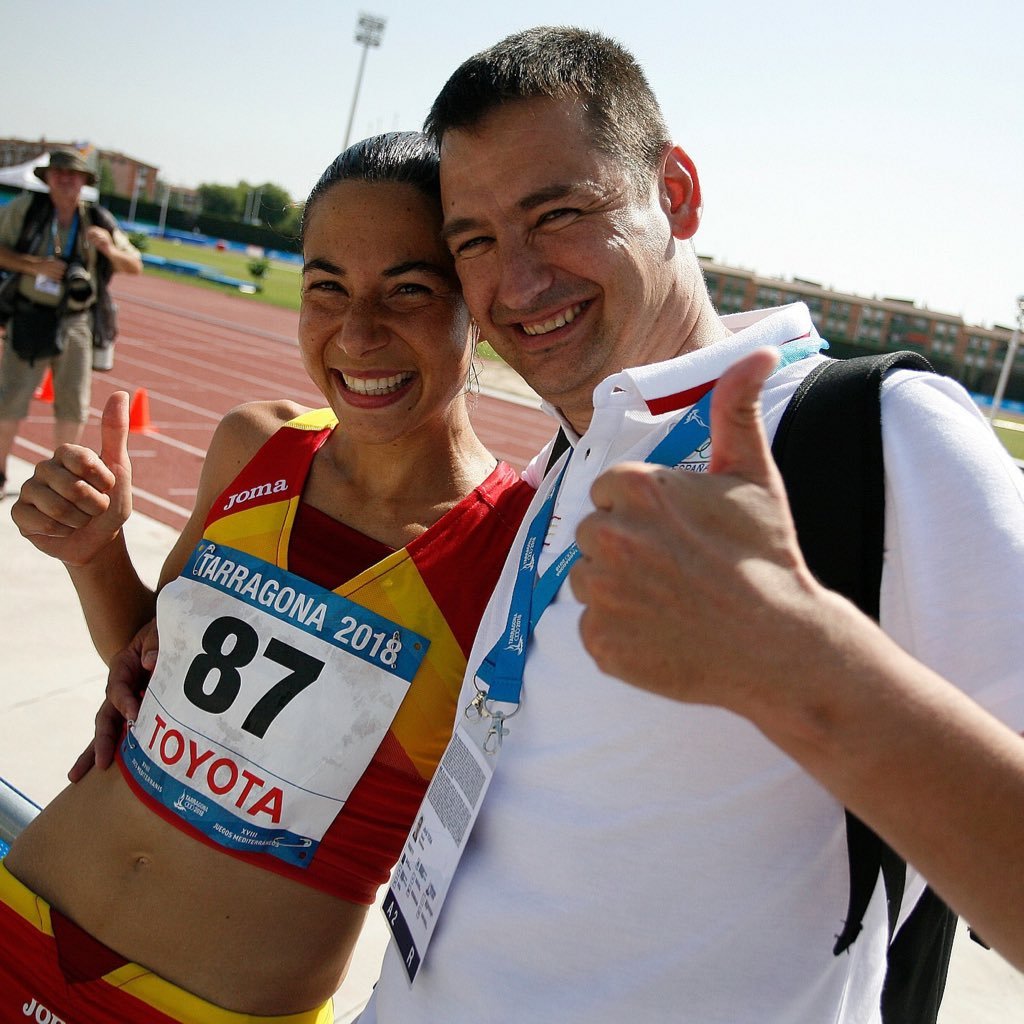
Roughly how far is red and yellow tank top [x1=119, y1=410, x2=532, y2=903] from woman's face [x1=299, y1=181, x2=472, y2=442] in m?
0.26

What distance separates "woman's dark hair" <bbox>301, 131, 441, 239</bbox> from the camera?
197cm

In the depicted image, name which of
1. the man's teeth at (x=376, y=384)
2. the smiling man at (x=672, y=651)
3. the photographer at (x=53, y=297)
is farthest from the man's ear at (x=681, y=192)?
the photographer at (x=53, y=297)

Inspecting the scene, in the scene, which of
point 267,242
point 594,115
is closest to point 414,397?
point 594,115

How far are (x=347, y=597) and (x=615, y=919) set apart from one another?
82 centimetres

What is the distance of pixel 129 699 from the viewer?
6.57 feet

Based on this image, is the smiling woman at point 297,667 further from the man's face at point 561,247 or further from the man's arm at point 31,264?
the man's arm at point 31,264

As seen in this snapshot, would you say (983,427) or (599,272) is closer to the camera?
(983,427)

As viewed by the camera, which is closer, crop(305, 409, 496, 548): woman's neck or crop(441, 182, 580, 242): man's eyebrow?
crop(441, 182, 580, 242): man's eyebrow

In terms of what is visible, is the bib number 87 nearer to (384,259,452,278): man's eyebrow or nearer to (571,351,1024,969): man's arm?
(384,259,452,278): man's eyebrow

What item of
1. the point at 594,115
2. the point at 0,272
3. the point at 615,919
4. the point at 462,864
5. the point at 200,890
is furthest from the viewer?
the point at 0,272

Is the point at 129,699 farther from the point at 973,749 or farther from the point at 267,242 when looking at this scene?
the point at 267,242

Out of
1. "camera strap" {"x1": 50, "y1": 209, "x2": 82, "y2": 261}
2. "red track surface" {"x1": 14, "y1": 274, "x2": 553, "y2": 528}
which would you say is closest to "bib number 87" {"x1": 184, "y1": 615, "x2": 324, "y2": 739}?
"camera strap" {"x1": 50, "y1": 209, "x2": 82, "y2": 261}

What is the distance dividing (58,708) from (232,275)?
153 ft

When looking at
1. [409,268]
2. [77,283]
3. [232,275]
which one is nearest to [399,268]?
[409,268]
